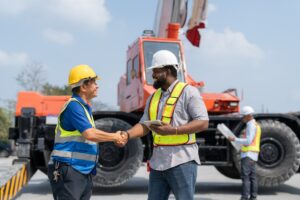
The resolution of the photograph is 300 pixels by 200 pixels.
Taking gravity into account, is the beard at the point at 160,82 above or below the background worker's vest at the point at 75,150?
above

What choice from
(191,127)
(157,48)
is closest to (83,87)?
(191,127)

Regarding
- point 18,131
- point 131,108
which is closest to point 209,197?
point 131,108

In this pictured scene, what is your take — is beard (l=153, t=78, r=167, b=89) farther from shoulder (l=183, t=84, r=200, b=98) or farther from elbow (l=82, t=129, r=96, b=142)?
elbow (l=82, t=129, r=96, b=142)

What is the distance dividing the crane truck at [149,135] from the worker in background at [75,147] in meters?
4.62

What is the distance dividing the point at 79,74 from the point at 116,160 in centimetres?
507

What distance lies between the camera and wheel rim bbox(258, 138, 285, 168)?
9.00 metres

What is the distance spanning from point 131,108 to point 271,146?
2.99m

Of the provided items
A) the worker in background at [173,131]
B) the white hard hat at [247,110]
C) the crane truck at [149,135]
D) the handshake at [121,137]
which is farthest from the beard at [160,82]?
the crane truck at [149,135]

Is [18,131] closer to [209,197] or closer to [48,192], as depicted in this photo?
[48,192]

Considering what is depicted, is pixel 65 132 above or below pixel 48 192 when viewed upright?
above

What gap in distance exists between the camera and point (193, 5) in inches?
390

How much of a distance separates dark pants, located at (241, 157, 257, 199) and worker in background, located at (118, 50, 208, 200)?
399 centimetres

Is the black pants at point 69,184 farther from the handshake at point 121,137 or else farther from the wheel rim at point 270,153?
the wheel rim at point 270,153

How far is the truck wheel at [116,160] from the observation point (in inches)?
341
